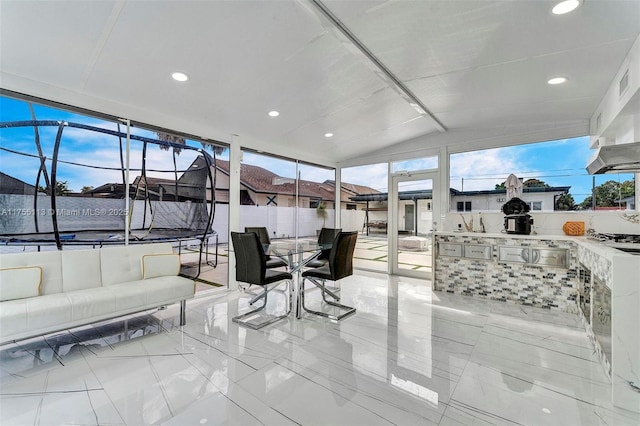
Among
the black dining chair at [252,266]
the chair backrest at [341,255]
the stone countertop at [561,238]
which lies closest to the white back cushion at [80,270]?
the black dining chair at [252,266]

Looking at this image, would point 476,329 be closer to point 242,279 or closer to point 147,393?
point 242,279

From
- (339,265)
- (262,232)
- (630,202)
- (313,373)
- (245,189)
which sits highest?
(245,189)

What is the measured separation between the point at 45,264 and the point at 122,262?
62cm

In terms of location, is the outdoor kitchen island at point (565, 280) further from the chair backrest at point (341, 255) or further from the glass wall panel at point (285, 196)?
the glass wall panel at point (285, 196)

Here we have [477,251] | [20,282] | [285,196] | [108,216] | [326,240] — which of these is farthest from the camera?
[285,196]

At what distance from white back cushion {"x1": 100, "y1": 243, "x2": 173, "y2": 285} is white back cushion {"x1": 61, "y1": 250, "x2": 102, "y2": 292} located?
59mm

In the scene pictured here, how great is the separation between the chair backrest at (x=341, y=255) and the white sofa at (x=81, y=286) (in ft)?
5.39

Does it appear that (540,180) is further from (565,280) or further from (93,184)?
(93,184)

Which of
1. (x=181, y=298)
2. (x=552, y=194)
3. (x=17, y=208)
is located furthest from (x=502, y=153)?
(x=17, y=208)

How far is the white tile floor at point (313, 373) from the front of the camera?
1778 mm

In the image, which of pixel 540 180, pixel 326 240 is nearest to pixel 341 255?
pixel 326 240

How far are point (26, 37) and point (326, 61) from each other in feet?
8.23

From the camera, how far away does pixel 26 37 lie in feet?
7.59

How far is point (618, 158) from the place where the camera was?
284 cm
